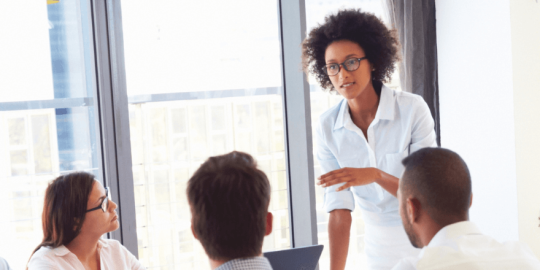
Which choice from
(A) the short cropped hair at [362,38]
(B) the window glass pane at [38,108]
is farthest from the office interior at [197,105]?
(A) the short cropped hair at [362,38]

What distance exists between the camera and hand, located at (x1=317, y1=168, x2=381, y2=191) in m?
1.54

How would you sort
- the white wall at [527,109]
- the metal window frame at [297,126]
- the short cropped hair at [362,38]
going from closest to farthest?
the short cropped hair at [362,38]
the white wall at [527,109]
the metal window frame at [297,126]

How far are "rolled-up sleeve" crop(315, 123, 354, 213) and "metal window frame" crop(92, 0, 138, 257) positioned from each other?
112 centimetres

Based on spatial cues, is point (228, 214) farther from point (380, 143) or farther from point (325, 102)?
point (325, 102)

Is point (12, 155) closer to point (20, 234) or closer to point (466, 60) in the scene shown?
point (20, 234)

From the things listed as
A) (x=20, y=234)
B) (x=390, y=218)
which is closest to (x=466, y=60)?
(x=390, y=218)

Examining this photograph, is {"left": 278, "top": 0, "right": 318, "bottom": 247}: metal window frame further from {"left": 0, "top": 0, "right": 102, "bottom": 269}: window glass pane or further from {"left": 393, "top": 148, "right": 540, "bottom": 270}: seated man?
{"left": 393, "top": 148, "right": 540, "bottom": 270}: seated man

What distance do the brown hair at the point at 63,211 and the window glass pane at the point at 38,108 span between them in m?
0.88

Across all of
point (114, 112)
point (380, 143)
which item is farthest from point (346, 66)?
point (114, 112)

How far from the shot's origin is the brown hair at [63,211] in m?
1.62

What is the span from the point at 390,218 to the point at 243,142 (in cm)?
119

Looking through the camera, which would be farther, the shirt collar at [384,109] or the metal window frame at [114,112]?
the metal window frame at [114,112]

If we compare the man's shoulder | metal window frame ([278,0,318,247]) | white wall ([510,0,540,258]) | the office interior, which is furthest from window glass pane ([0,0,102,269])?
white wall ([510,0,540,258])

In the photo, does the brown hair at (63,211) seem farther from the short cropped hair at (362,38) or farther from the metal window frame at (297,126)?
the metal window frame at (297,126)
